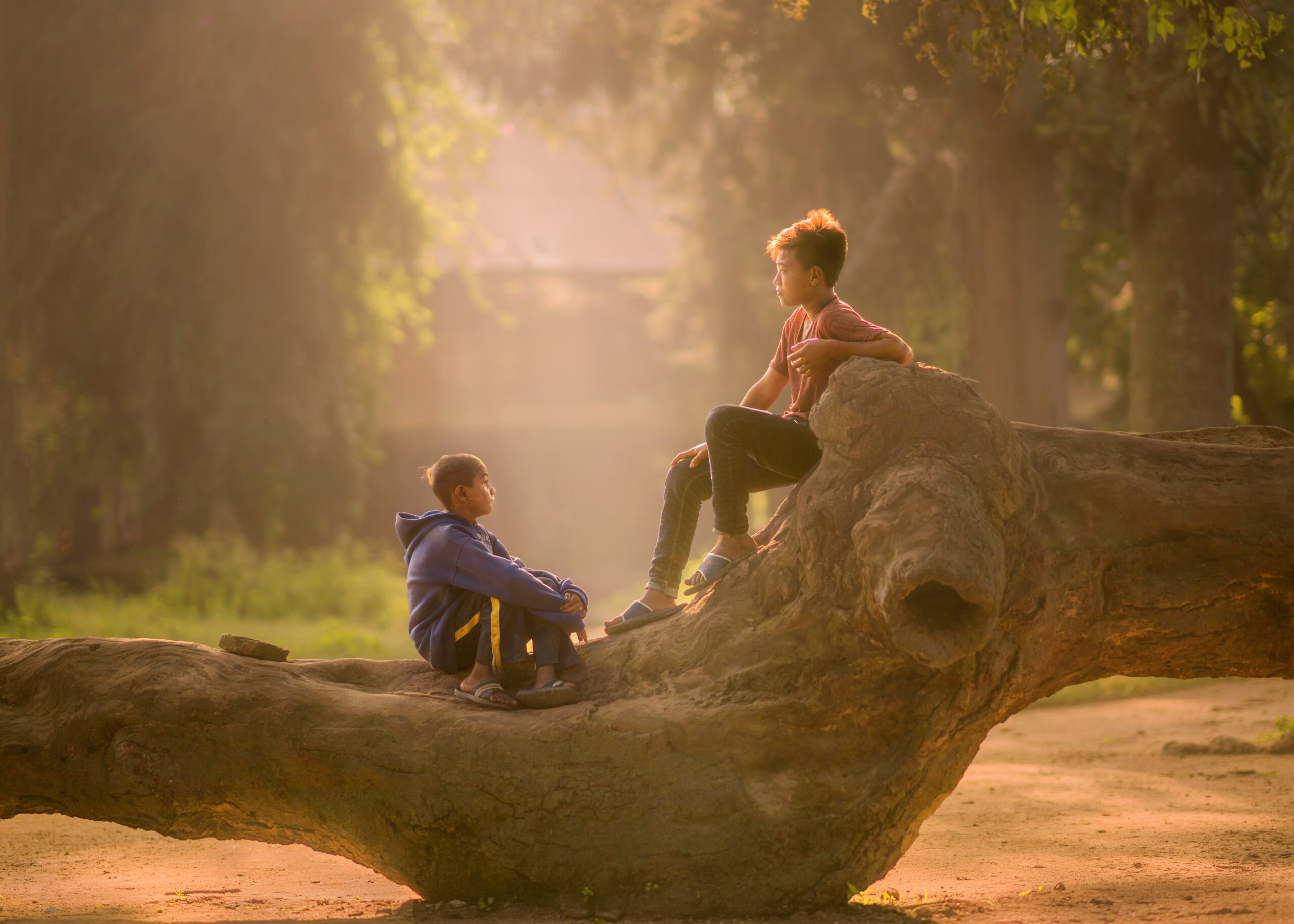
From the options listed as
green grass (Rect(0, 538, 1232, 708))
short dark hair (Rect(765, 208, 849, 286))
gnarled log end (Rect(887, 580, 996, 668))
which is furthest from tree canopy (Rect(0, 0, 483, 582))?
gnarled log end (Rect(887, 580, 996, 668))

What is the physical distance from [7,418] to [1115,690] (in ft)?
46.1

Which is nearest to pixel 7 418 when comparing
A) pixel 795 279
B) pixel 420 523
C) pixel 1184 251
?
pixel 420 523

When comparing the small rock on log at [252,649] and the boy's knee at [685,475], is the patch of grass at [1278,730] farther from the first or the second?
the small rock on log at [252,649]

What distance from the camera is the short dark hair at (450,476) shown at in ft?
16.4

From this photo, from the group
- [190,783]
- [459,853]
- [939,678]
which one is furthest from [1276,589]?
[190,783]

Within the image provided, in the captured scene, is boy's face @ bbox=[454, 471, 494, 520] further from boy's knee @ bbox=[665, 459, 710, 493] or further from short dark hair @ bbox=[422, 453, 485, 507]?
boy's knee @ bbox=[665, 459, 710, 493]

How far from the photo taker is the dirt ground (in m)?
4.75

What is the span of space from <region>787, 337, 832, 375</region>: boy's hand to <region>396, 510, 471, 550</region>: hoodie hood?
1634 millimetres

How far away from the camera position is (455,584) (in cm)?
482

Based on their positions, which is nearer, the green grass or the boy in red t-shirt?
the boy in red t-shirt

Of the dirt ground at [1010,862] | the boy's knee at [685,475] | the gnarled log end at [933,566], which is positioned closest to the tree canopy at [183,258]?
the dirt ground at [1010,862]

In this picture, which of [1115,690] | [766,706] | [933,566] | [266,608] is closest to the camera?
[933,566]

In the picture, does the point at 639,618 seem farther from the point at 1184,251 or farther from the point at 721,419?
the point at 1184,251

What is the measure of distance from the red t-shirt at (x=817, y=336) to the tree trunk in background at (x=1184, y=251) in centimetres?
643
